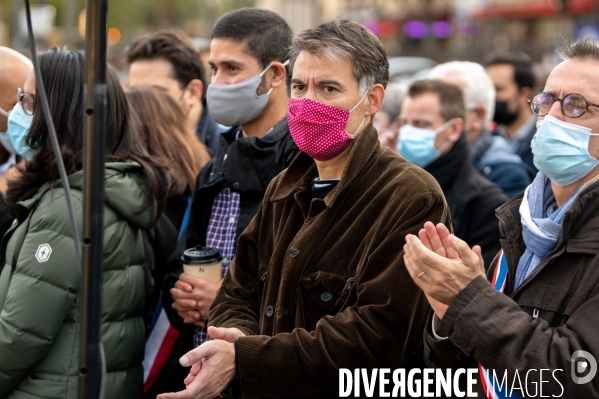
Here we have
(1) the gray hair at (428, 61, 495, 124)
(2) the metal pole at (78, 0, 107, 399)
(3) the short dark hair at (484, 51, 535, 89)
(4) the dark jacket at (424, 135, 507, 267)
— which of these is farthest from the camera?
(3) the short dark hair at (484, 51, 535, 89)

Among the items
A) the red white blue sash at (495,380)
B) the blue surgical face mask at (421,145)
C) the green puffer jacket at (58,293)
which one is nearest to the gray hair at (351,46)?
the red white blue sash at (495,380)

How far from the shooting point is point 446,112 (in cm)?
567

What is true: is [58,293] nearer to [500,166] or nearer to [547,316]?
[547,316]

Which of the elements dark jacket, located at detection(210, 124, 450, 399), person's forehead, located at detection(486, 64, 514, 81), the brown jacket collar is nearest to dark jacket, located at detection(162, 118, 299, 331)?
the brown jacket collar

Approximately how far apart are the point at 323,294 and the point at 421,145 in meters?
2.75

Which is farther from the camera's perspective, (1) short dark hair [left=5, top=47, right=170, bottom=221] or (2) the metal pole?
(1) short dark hair [left=5, top=47, right=170, bottom=221]

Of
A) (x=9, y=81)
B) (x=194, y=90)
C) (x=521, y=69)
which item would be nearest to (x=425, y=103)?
(x=194, y=90)

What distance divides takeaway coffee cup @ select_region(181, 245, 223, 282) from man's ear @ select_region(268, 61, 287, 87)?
100cm

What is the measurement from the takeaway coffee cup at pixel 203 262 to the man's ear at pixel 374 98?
3.40 ft

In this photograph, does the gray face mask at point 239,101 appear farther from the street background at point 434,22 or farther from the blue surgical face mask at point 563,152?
the street background at point 434,22

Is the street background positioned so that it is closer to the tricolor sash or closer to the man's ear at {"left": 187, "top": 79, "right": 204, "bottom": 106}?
the man's ear at {"left": 187, "top": 79, "right": 204, "bottom": 106}

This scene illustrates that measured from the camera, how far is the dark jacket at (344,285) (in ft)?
9.41

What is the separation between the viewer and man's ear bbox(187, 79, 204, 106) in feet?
19.9

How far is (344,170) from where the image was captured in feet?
9.99
